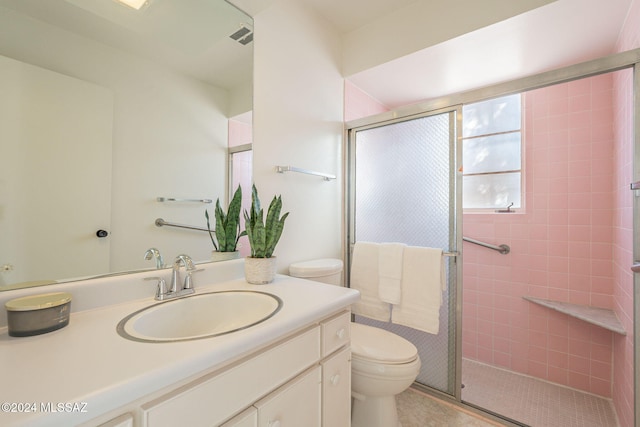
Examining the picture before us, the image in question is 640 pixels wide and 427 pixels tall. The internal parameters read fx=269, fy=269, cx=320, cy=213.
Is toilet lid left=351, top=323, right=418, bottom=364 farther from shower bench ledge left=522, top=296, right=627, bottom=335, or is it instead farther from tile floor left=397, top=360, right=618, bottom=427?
shower bench ledge left=522, top=296, right=627, bottom=335

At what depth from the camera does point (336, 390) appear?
1.00 metres

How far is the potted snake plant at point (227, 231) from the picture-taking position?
4.18 feet

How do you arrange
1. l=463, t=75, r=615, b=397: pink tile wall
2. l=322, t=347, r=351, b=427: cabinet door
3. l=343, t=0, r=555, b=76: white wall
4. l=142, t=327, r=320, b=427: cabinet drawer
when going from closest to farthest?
l=142, t=327, r=320, b=427: cabinet drawer → l=322, t=347, r=351, b=427: cabinet door → l=343, t=0, r=555, b=76: white wall → l=463, t=75, r=615, b=397: pink tile wall

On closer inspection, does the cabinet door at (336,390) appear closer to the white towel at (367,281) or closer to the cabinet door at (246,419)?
the cabinet door at (246,419)

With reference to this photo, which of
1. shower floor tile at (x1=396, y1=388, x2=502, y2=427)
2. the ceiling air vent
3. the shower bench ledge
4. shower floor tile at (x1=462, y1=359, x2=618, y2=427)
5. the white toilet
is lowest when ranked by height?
shower floor tile at (x1=462, y1=359, x2=618, y2=427)

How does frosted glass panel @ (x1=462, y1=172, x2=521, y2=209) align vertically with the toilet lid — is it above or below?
above

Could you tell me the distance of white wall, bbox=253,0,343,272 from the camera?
1.48 m

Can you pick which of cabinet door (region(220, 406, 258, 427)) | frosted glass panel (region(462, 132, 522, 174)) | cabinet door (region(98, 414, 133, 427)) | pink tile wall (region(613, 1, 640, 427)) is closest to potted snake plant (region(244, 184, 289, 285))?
cabinet door (region(220, 406, 258, 427))

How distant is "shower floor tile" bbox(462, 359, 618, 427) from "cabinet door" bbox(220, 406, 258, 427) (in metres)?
1.54

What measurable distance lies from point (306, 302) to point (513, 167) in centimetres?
208

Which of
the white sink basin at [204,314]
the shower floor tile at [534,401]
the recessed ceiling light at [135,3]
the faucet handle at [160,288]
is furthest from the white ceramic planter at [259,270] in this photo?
the shower floor tile at [534,401]

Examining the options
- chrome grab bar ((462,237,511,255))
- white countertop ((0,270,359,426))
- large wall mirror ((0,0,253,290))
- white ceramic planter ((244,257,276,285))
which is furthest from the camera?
chrome grab bar ((462,237,511,255))

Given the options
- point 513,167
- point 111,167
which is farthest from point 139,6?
point 513,167

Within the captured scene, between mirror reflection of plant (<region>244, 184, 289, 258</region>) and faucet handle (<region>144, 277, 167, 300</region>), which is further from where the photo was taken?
mirror reflection of plant (<region>244, 184, 289, 258</region>)
